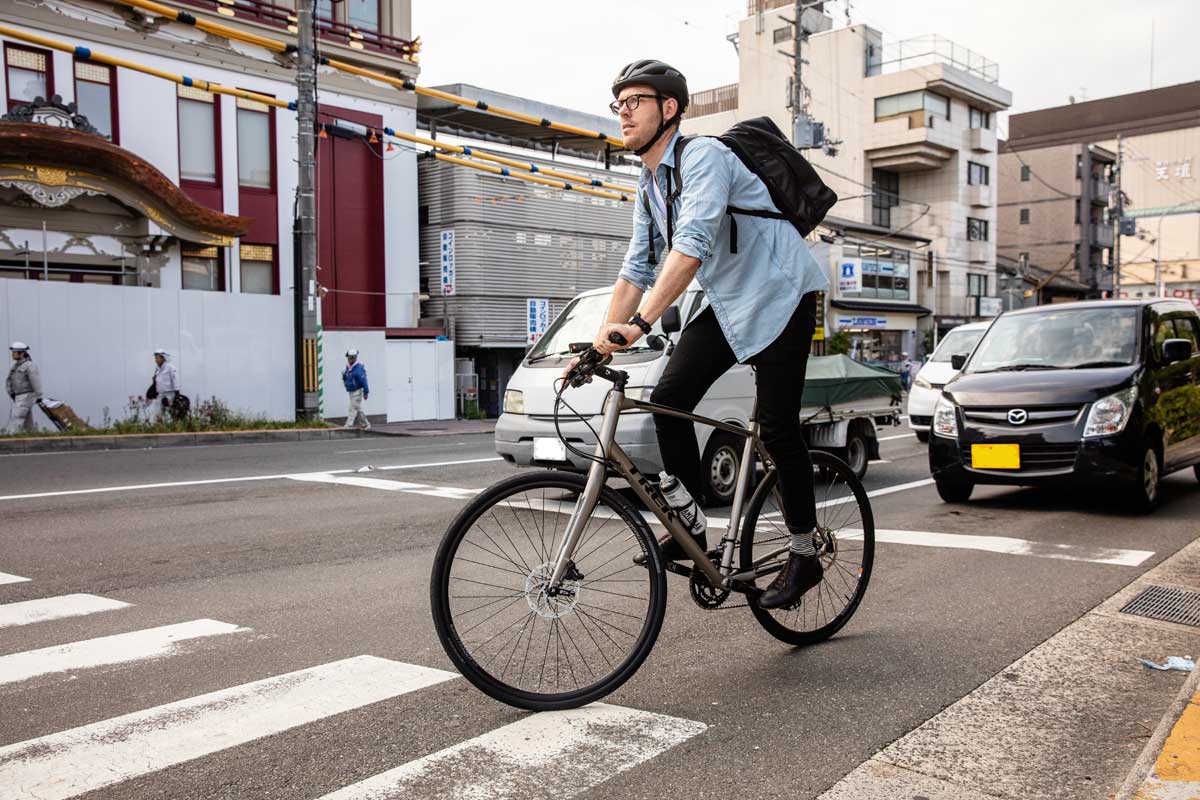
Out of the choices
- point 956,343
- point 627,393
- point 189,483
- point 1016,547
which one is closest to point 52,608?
point 627,393

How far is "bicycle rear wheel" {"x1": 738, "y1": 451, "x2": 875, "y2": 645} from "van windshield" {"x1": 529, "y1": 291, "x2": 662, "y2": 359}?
4.82 metres

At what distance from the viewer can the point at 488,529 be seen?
331cm

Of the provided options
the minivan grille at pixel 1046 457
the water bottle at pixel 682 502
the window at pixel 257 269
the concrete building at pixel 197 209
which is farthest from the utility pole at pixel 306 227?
the water bottle at pixel 682 502

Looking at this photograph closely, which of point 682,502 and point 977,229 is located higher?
point 977,229

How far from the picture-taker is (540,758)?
302 centimetres

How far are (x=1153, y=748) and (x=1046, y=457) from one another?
17.0 feet

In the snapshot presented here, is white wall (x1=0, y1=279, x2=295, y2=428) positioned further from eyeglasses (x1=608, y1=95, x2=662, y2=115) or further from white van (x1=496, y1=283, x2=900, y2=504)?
eyeglasses (x1=608, y1=95, x2=662, y2=115)

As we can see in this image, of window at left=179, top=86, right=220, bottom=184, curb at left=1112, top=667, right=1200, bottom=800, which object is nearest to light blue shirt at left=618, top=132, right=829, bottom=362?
curb at left=1112, top=667, right=1200, bottom=800

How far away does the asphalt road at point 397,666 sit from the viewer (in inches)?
117

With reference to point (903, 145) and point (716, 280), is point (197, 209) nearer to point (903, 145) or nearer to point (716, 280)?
point (716, 280)

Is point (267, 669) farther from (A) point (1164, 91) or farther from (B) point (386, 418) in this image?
(A) point (1164, 91)

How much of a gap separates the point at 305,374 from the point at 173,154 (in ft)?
20.0

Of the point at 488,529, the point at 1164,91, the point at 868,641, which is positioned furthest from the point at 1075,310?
the point at 1164,91

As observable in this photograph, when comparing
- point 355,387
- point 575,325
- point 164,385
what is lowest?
point 355,387
